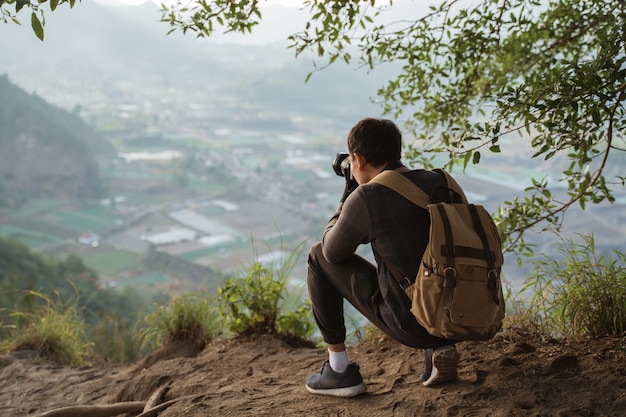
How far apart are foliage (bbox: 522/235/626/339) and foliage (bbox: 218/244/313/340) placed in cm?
137

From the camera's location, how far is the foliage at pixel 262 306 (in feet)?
12.0

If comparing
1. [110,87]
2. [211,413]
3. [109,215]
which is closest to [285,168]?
[109,215]

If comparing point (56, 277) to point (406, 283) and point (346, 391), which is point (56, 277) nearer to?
point (346, 391)

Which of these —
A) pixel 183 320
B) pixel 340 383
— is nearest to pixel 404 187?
pixel 340 383

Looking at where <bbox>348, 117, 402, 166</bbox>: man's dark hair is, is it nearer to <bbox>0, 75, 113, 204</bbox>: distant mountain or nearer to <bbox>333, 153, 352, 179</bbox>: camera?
<bbox>333, 153, 352, 179</bbox>: camera

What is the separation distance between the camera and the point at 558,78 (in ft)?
7.61

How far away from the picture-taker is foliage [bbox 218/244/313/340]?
12.0 feet

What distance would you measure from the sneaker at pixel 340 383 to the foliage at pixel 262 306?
1.22 metres

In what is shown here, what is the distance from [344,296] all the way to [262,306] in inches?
55.8

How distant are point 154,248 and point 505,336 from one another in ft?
70.3

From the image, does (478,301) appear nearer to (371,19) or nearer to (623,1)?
(623,1)

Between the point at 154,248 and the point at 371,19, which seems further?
the point at 154,248

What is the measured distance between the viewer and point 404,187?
6.68 feet

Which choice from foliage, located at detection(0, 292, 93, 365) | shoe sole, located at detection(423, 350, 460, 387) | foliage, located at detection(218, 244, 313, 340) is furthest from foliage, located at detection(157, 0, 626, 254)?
foliage, located at detection(0, 292, 93, 365)
